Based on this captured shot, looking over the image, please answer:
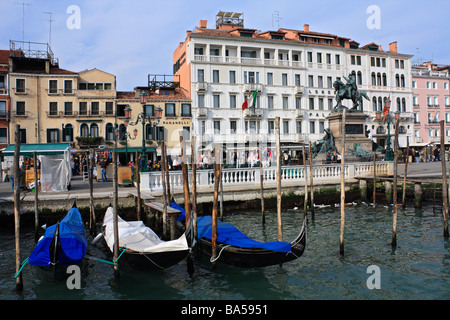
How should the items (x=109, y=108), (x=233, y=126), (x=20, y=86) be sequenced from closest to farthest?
(x=20, y=86)
(x=109, y=108)
(x=233, y=126)

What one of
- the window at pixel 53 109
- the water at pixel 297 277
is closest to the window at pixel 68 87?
the window at pixel 53 109

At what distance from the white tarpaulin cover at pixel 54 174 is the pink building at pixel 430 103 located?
1563 inches

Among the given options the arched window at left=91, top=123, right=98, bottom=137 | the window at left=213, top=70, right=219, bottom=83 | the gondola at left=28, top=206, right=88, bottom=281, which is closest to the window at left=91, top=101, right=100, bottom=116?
the arched window at left=91, top=123, right=98, bottom=137

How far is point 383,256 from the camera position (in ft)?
28.9

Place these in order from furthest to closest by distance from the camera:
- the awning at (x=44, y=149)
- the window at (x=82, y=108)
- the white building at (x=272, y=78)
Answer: the white building at (x=272, y=78) → the window at (x=82, y=108) → the awning at (x=44, y=149)

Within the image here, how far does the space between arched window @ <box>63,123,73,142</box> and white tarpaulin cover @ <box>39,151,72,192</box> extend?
17579mm

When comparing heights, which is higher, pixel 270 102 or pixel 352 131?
pixel 270 102

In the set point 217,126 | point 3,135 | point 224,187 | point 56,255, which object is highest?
point 217,126

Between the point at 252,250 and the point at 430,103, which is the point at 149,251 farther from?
the point at 430,103

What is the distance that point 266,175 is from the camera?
16047 mm

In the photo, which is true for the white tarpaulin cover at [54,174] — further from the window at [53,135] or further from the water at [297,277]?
the window at [53,135]

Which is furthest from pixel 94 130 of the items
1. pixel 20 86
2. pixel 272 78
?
pixel 272 78

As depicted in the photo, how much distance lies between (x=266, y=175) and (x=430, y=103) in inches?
1496

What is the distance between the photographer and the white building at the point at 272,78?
34000 millimetres
